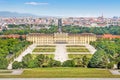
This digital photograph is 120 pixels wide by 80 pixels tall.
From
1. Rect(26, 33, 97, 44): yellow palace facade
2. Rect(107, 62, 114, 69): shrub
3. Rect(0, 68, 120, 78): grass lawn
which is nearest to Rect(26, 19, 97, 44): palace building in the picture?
Rect(26, 33, 97, 44): yellow palace facade

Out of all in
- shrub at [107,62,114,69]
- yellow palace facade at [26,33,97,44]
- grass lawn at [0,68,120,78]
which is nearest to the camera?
grass lawn at [0,68,120,78]

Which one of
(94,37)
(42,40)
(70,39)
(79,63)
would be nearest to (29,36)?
(42,40)

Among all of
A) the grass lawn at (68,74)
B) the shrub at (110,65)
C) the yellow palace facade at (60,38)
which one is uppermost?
the grass lawn at (68,74)

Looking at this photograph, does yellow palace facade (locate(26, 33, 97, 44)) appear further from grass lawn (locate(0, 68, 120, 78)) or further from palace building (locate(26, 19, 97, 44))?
grass lawn (locate(0, 68, 120, 78))

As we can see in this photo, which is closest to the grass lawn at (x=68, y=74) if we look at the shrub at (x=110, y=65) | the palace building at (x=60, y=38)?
the shrub at (x=110, y=65)

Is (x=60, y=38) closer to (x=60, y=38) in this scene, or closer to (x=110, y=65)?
(x=60, y=38)

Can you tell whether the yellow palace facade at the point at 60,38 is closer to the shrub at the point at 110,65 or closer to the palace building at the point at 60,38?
the palace building at the point at 60,38

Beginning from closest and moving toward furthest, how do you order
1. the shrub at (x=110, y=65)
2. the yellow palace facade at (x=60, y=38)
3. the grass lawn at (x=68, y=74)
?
the grass lawn at (x=68, y=74), the shrub at (x=110, y=65), the yellow palace facade at (x=60, y=38)

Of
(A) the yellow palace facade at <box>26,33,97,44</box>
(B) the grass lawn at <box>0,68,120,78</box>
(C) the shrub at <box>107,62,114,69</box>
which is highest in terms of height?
(B) the grass lawn at <box>0,68,120,78</box>
